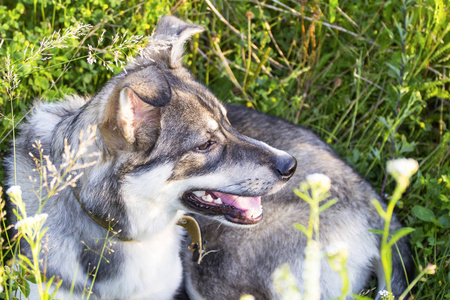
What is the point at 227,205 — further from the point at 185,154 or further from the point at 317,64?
the point at 317,64

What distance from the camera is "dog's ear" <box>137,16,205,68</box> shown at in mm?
2848

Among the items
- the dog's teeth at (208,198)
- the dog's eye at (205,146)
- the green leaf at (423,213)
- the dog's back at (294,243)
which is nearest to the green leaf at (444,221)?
the green leaf at (423,213)

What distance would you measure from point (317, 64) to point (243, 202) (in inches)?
78.7

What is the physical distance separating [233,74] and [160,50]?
62.3 inches

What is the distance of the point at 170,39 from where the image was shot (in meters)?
2.83

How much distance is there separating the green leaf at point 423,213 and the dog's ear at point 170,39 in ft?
6.40

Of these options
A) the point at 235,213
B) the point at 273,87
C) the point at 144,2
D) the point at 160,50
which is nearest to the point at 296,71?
the point at 273,87

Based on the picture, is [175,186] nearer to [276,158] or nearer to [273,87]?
[276,158]

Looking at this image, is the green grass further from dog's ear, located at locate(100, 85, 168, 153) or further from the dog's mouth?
dog's ear, located at locate(100, 85, 168, 153)

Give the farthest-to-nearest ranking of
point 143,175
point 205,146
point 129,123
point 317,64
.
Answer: point 317,64
point 205,146
point 143,175
point 129,123

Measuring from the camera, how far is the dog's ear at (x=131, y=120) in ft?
6.82

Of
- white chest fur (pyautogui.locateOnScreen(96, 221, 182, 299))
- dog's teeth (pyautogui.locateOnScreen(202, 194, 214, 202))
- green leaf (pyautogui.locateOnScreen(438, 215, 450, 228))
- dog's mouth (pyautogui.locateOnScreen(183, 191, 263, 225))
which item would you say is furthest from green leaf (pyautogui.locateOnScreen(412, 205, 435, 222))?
white chest fur (pyautogui.locateOnScreen(96, 221, 182, 299))

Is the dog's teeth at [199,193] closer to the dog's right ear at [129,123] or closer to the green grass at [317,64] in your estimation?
the dog's right ear at [129,123]

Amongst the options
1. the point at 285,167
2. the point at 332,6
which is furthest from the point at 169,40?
Result: the point at 332,6
